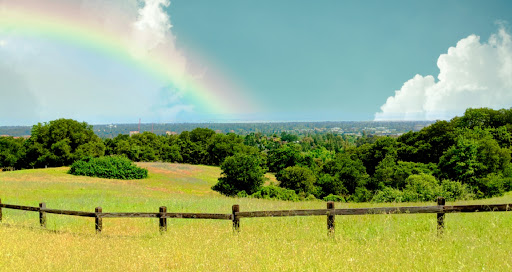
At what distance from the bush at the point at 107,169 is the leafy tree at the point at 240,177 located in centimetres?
1370

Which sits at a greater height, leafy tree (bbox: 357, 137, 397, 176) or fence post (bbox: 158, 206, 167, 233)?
fence post (bbox: 158, 206, 167, 233)

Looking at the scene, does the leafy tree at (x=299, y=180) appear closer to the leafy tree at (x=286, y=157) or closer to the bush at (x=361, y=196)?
the bush at (x=361, y=196)

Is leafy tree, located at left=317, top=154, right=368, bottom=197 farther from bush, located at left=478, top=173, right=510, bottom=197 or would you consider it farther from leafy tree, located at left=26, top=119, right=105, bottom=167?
leafy tree, located at left=26, top=119, right=105, bottom=167

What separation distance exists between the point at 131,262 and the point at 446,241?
7685mm

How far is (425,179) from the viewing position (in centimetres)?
5056

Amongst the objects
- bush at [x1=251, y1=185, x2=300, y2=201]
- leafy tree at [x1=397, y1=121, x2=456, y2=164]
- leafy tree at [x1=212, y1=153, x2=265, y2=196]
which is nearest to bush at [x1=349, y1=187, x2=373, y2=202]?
leafy tree at [x1=397, y1=121, x2=456, y2=164]

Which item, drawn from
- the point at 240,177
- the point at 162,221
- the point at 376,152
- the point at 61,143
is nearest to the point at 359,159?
the point at 376,152

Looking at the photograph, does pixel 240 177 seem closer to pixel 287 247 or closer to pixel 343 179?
pixel 343 179

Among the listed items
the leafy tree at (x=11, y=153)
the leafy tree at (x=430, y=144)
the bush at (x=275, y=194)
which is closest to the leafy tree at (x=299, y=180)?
the bush at (x=275, y=194)

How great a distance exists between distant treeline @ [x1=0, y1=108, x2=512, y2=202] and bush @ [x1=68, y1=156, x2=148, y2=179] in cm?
1496

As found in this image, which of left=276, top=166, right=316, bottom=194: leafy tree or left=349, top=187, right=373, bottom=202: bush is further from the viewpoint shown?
left=276, top=166, right=316, bottom=194: leafy tree

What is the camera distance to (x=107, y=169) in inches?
2245

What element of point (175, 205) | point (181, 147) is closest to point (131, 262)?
point (175, 205)

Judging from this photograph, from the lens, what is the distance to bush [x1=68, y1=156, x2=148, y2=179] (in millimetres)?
55831
